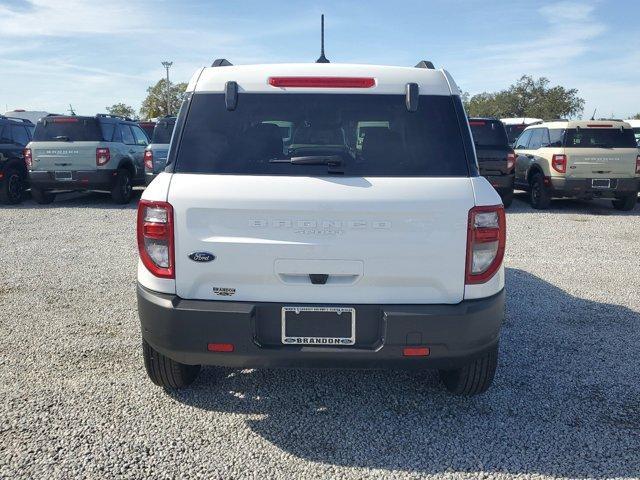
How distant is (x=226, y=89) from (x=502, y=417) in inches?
96.0

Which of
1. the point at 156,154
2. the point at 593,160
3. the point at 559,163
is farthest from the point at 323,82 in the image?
the point at 156,154

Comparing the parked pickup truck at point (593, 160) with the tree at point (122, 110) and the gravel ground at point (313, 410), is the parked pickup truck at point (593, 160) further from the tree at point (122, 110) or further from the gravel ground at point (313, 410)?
the tree at point (122, 110)

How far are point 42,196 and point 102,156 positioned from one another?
1.89 m

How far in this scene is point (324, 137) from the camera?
10.0ft

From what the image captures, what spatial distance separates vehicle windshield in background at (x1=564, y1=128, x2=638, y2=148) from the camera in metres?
11.2

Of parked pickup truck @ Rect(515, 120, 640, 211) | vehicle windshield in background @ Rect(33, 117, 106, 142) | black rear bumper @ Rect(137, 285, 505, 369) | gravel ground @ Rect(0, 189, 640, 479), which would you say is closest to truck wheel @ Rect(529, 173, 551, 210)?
parked pickup truck @ Rect(515, 120, 640, 211)

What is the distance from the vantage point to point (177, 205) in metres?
2.77

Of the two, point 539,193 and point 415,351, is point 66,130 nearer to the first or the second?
point 539,193

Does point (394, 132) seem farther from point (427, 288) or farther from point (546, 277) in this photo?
point (546, 277)

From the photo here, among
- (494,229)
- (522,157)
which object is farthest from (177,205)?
(522,157)

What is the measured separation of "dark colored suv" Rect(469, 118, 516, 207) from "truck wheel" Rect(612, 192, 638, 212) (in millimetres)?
2440

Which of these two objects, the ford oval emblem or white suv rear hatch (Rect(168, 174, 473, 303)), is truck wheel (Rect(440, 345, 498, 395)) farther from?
the ford oval emblem

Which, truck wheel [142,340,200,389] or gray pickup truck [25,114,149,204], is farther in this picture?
gray pickup truck [25,114,149,204]

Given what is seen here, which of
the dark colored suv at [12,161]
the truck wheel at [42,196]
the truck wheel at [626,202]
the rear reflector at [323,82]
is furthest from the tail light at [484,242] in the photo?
the dark colored suv at [12,161]
